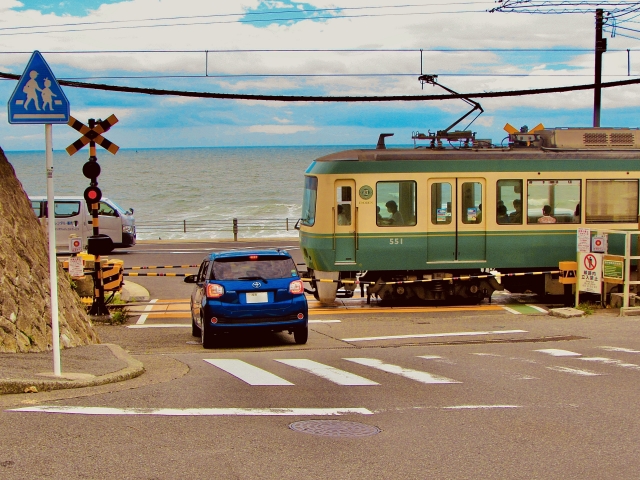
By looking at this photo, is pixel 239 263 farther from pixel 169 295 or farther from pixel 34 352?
pixel 169 295

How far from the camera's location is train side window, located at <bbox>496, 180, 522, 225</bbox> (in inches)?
794

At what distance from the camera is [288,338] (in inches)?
615

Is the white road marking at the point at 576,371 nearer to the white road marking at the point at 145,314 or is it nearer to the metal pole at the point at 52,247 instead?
the metal pole at the point at 52,247

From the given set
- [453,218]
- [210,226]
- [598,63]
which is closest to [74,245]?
[453,218]

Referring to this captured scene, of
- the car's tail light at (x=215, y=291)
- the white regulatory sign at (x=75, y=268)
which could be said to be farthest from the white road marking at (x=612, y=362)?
the white regulatory sign at (x=75, y=268)

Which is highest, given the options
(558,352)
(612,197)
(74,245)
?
(612,197)

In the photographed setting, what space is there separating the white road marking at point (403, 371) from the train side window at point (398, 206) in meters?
7.84

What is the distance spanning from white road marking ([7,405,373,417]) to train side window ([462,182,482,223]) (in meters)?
12.1

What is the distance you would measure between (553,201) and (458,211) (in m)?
2.30

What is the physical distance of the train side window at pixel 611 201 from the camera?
20.5 m

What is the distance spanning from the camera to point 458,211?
20.0 m

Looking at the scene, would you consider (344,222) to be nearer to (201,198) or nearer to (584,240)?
(584,240)

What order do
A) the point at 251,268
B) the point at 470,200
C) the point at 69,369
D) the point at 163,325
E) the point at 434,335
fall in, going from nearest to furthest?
the point at 69,369, the point at 251,268, the point at 434,335, the point at 163,325, the point at 470,200

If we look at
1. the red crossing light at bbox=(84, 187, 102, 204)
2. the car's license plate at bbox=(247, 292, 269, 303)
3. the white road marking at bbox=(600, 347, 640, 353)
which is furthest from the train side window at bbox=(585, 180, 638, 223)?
the red crossing light at bbox=(84, 187, 102, 204)
